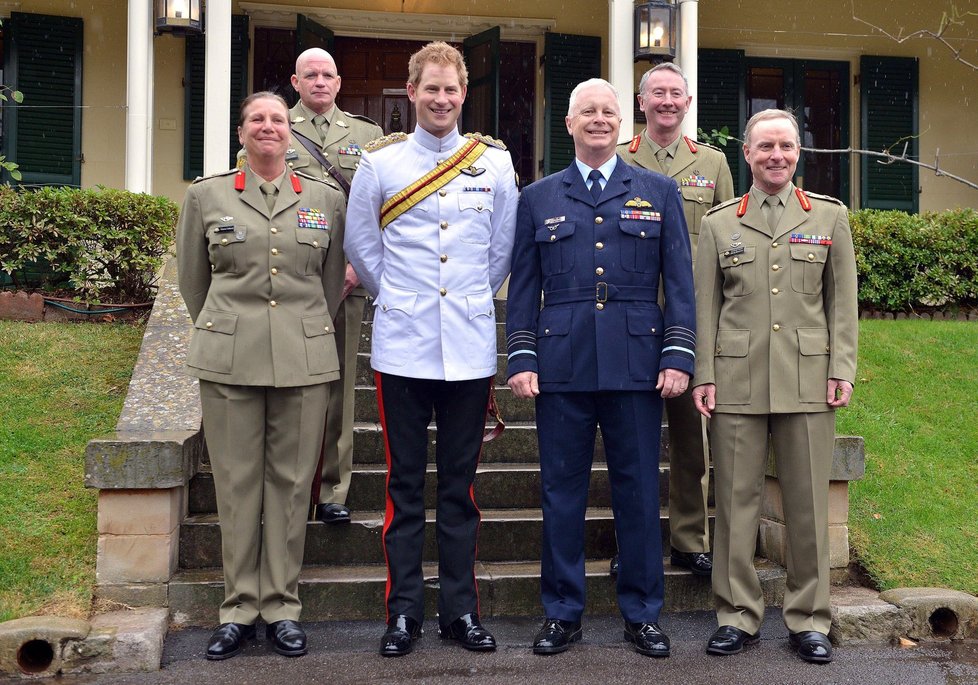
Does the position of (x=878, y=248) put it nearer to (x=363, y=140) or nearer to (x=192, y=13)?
(x=363, y=140)

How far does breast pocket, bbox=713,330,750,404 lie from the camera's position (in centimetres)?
384

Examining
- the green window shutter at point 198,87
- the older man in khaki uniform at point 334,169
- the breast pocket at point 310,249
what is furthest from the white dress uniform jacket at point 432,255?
the green window shutter at point 198,87

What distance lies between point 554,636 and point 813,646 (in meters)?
0.91

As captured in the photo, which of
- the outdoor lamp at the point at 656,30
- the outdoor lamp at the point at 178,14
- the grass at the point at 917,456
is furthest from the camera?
the outdoor lamp at the point at 656,30

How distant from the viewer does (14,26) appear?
9.59m

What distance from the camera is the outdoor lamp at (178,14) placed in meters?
8.42

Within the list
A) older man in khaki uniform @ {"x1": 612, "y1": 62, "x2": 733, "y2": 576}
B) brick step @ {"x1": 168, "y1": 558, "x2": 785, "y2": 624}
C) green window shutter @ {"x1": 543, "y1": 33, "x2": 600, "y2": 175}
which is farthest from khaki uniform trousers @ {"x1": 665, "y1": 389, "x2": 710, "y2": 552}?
green window shutter @ {"x1": 543, "y1": 33, "x2": 600, "y2": 175}

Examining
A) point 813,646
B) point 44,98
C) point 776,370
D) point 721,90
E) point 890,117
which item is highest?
point 721,90

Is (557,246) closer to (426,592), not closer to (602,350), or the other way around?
(602,350)

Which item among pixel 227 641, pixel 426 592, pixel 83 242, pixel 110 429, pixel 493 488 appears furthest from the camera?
pixel 83 242

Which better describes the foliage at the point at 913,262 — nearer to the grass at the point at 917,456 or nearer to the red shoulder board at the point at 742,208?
the grass at the point at 917,456

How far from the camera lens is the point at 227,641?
363 cm

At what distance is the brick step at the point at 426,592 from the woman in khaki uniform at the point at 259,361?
0.29 metres

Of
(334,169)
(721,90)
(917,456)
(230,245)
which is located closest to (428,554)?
(230,245)
